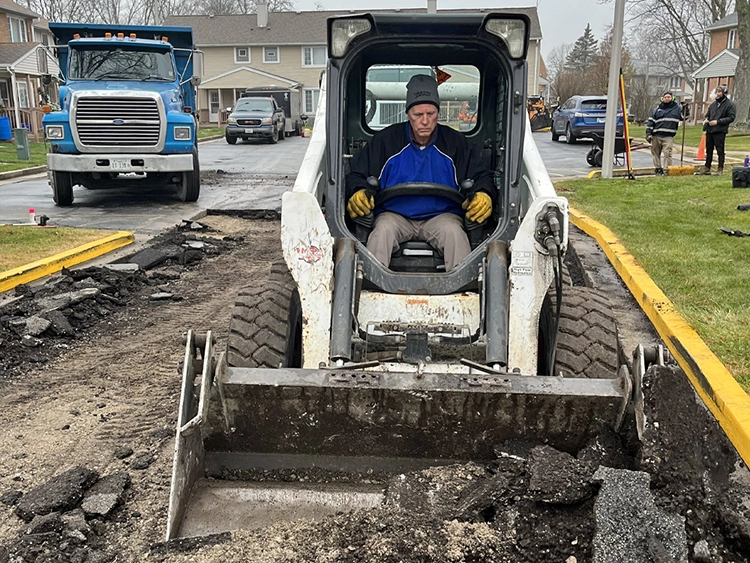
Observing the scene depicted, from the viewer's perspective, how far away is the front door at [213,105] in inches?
2249

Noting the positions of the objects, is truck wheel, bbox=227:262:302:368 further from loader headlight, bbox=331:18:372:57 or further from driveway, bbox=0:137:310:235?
driveway, bbox=0:137:310:235

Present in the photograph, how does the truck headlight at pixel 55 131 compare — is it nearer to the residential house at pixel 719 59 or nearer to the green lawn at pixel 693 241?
the green lawn at pixel 693 241

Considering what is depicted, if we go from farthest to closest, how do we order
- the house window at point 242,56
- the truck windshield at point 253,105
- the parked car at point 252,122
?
the house window at point 242,56, the truck windshield at point 253,105, the parked car at point 252,122

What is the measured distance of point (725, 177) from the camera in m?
15.2

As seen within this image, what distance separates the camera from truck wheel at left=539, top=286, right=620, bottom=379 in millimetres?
3871

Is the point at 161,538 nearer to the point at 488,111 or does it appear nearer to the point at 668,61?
the point at 488,111

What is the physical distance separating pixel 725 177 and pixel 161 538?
1471cm

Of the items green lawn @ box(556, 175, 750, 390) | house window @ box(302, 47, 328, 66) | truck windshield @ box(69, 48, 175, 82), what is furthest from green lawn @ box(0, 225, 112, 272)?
house window @ box(302, 47, 328, 66)

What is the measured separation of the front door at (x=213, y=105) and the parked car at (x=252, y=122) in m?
23.8

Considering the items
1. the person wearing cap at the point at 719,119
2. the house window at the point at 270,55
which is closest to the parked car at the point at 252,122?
the person wearing cap at the point at 719,119

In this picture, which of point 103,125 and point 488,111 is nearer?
point 488,111

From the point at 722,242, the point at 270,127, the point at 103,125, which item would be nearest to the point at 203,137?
the point at 270,127

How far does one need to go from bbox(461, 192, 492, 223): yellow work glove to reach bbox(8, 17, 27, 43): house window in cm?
4723

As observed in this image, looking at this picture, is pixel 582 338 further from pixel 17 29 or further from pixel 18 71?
pixel 17 29
